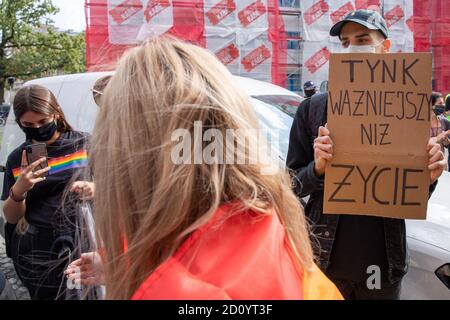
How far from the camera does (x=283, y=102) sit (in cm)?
394

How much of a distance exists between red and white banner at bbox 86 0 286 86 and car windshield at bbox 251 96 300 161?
11283mm

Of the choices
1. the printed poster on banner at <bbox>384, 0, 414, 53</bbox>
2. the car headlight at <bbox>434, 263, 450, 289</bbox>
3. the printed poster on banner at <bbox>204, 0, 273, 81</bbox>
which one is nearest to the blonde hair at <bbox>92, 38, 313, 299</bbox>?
the car headlight at <bbox>434, 263, 450, 289</bbox>

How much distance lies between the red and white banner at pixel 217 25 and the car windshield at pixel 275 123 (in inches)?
444

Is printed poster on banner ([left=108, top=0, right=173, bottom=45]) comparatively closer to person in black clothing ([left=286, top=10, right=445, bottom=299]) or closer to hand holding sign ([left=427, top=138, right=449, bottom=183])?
person in black clothing ([left=286, top=10, right=445, bottom=299])

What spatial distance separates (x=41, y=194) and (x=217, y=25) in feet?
44.7

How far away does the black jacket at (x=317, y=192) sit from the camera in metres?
1.90

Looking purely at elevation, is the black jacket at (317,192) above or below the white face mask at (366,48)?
below

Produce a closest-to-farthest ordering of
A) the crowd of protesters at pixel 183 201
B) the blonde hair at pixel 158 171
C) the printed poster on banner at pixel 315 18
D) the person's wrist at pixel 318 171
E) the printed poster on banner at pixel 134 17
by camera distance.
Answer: the crowd of protesters at pixel 183 201, the blonde hair at pixel 158 171, the person's wrist at pixel 318 171, the printed poster on banner at pixel 134 17, the printed poster on banner at pixel 315 18

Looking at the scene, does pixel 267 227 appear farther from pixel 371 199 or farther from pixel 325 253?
pixel 325 253

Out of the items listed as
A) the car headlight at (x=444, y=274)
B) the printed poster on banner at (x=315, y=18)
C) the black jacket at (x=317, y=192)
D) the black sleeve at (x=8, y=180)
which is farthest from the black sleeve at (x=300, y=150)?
the printed poster on banner at (x=315, y=18)

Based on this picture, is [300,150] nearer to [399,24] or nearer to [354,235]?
[354,235]

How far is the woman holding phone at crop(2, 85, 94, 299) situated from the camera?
95.6 inches

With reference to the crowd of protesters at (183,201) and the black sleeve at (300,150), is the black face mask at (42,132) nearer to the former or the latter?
the black sleeve at (300,150)

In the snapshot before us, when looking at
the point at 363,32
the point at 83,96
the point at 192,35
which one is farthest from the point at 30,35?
Answer: the point at 363,32
